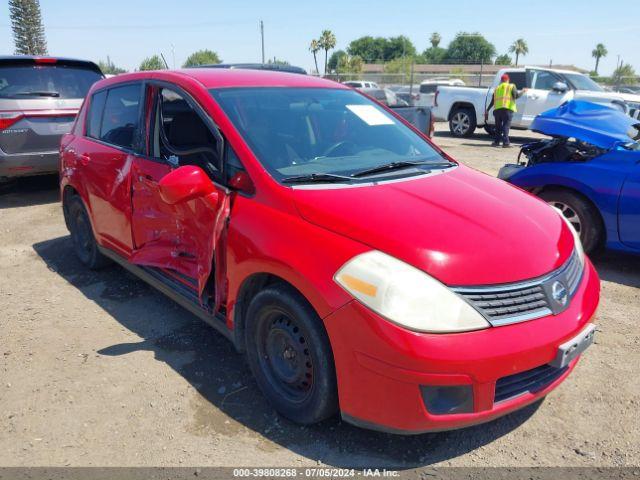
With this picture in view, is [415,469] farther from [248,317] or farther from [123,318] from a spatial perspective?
Answer: [123,318]

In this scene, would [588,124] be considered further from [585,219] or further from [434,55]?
[434,55]

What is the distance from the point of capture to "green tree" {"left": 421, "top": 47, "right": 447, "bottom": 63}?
11050 centimetres

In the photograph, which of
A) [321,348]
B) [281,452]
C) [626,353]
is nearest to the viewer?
[321,348]

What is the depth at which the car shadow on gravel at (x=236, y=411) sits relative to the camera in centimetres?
256

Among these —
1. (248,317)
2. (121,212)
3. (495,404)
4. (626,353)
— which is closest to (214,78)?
(121,212)

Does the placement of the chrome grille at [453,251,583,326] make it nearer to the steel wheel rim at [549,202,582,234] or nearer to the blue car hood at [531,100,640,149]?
the steel wheel rim at [549,202,582,234]

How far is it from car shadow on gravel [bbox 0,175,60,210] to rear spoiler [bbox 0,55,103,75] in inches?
71.7

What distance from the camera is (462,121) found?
15367 mm

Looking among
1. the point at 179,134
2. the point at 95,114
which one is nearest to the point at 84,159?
the point at 95,114

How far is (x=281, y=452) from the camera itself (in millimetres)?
2570

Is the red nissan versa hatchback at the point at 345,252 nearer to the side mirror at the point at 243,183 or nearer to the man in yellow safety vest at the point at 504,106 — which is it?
the side mirror at the point at 243,183

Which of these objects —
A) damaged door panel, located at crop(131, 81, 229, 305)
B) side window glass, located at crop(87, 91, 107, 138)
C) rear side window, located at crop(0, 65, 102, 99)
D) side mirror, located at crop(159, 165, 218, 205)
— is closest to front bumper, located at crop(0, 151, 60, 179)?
rear side window, located at crop(0, 65, 102, 99)

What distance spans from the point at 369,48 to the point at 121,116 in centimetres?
11582

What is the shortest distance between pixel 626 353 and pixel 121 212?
11.8 feet
